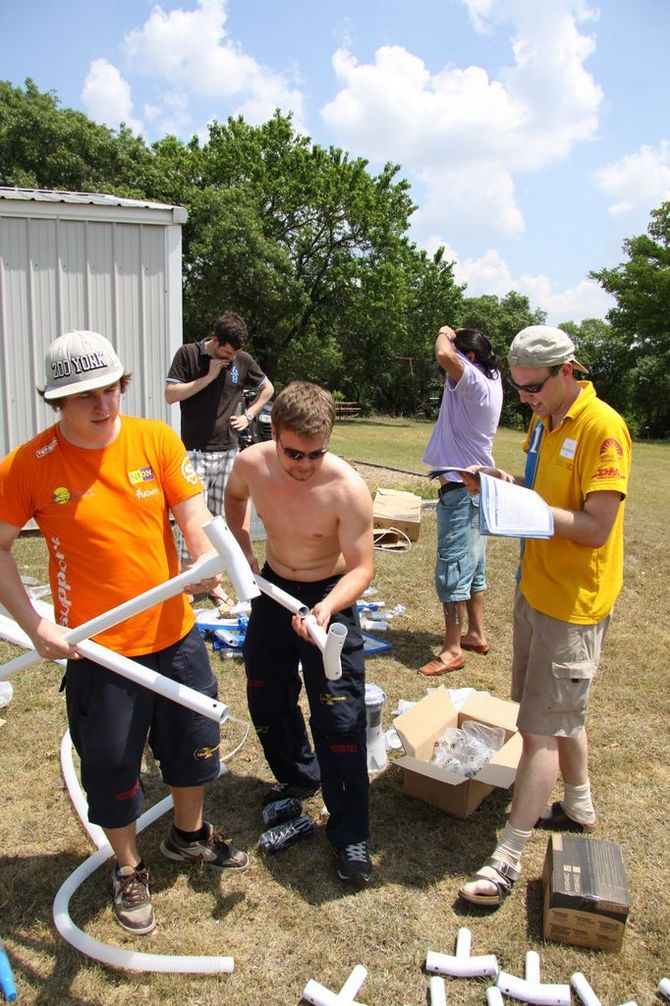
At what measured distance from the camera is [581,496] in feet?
8.67

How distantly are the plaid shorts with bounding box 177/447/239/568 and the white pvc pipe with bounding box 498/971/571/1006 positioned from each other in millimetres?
3895

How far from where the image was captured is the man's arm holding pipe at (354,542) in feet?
8.81

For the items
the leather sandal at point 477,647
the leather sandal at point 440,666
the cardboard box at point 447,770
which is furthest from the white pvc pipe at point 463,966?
the leather sandal at point 477,647

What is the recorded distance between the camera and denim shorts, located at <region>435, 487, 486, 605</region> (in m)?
4.71

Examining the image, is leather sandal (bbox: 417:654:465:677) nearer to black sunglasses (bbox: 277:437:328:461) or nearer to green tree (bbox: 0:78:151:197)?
black sunglasses (bbox: 277:437:328:461)

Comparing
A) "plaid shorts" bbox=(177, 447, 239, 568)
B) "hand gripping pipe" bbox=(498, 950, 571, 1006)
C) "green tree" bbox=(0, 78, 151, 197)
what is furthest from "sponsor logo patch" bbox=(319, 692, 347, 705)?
"green tree" bbox=(0, 78, 151, 197)

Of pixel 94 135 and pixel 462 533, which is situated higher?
pixel 94 135

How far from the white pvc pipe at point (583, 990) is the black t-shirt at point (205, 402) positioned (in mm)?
4302

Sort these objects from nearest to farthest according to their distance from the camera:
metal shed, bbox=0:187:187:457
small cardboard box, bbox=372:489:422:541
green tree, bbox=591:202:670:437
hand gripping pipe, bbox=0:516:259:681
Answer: hand gripping pipe, bbox=0:516:259:681
metal shed, bbox=0:187:187:457
small cardboard box, bbox=372:489:422:541
green tree, bbox=591:202:670:437

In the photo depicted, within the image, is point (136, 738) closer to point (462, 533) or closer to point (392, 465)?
point (462, 533)

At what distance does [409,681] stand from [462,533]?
1.06m

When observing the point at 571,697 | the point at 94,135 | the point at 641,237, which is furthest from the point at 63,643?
the point at 641,237

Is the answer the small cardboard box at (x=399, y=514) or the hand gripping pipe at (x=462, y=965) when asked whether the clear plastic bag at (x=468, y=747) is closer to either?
the hand gripping pipe at (x=462, y=965)

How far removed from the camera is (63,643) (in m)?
2.17
